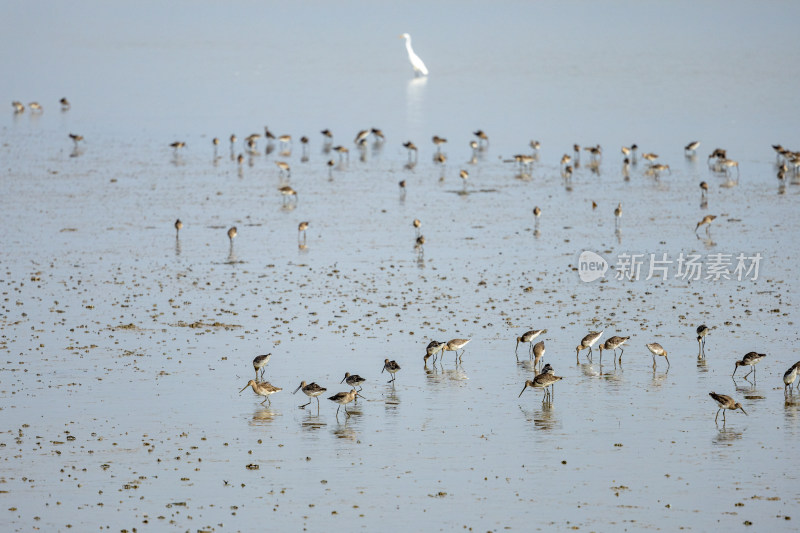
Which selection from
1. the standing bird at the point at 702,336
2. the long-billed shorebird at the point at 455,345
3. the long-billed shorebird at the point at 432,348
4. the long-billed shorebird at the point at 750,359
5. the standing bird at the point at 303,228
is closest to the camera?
the long-billed shorebird at the point at 750,359

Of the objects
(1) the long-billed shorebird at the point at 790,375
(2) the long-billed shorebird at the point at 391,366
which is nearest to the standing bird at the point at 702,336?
(1) the long-billed shorebird at the point at 790,375

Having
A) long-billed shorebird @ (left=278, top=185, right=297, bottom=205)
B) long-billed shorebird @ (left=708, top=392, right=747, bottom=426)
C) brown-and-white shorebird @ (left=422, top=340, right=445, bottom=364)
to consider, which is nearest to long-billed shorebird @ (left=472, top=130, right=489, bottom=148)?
long-billed shorebird @ (left=278, top=185, right=297, bottom=205)

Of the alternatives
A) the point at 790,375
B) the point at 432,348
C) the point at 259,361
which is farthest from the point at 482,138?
the point at 790,375

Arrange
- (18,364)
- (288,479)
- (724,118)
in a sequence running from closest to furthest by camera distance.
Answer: (288,479), (18,364), (724,118)

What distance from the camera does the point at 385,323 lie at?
1005 inches

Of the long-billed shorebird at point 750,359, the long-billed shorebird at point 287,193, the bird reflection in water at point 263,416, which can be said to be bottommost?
the bird reflection in water at point 263,416

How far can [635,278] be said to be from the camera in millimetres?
29688

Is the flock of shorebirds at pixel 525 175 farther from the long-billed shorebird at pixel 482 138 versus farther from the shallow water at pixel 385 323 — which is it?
the shallow water at pixel 385 323

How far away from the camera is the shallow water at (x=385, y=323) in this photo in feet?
54.0

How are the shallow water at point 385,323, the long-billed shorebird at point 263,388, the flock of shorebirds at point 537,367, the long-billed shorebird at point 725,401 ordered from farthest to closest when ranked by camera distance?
the long-billed shorebird at point 263,388, the flock of shorebirds at point 537,367, the long-billed shorebird at point 725,401, the shallow water at point 385,323

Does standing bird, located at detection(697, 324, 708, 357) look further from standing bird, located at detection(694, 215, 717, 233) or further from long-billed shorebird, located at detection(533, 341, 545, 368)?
standing bird, located at detection(694, 215, 717, 233)

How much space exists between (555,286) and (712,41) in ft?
255

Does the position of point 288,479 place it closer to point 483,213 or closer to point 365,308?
point 365,308

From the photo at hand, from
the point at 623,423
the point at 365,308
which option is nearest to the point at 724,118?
the point at 365,308
